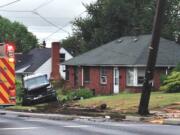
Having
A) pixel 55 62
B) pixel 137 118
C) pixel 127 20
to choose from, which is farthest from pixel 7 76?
pixel 127 20

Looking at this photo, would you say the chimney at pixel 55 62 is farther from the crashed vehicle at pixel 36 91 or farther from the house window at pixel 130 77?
the crashed vehicle at pixel 36 91

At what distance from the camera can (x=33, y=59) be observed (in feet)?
250

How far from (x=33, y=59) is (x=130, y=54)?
30.6m

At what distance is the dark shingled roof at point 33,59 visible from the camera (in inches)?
2874

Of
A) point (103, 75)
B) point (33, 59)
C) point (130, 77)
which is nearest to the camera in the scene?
point (130, 77)

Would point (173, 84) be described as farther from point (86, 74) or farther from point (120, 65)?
point (86, 74)

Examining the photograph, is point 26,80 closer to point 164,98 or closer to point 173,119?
point 164,98

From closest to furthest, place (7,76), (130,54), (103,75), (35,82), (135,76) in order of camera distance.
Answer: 1. (7,76)
2. (35,82)
3. (135,76)
4. (130,54)
5. (103,75)

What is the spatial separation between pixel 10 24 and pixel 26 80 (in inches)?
2727

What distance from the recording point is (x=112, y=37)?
66812 mm

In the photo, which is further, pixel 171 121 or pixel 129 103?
pixel 129 103

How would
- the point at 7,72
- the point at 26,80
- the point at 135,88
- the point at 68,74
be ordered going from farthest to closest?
1. the point at 68,74
2. the point at 135,88
3. the point at 26,80
4. the point at 7,72

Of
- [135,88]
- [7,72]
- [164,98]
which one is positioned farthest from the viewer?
[135,88]

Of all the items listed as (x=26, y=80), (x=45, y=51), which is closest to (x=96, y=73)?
(x=26, y=80)
